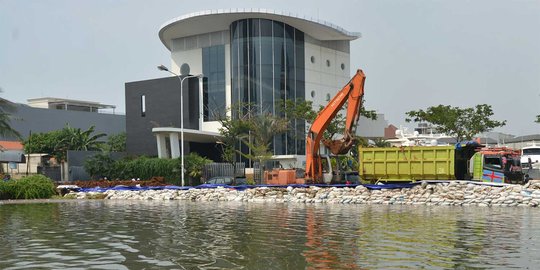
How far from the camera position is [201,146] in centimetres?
6206

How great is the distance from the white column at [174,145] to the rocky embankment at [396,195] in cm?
1921

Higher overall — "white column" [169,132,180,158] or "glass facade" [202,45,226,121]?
"glass facade" [202,45,226,121]

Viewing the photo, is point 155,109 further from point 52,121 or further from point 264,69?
point 52,121

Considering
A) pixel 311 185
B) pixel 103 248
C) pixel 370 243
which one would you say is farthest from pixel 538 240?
pixel 311 185

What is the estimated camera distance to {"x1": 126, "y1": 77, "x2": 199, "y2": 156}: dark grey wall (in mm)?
60344

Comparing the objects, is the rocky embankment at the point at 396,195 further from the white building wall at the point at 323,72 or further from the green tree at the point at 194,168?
the white building wall at the point at 323,72

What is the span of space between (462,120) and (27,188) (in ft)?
116

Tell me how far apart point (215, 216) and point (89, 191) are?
19.8 meters

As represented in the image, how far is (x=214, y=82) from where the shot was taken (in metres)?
61.8

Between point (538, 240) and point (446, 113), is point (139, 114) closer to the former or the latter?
point (446, 113)

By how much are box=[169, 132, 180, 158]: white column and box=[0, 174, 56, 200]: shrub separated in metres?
18.2

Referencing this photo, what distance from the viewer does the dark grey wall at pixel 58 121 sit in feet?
278

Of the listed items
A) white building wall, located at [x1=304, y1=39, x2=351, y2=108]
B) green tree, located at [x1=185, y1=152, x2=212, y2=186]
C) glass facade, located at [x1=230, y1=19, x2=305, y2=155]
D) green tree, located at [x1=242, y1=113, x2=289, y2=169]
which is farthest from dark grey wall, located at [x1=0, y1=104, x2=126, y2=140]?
green tree, located at [x1=242, y1=113, x2=289, y2=169]

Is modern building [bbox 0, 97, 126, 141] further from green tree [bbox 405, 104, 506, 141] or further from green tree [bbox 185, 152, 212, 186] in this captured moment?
green tree [bbox 405, 104, 506, 141]
